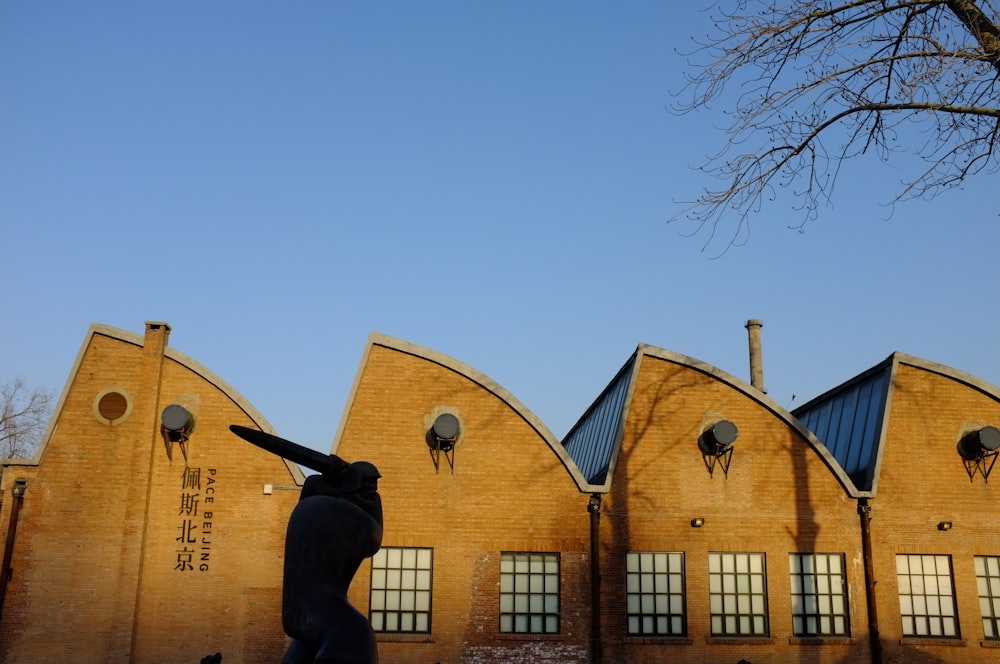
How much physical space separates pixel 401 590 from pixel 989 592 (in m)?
13.3

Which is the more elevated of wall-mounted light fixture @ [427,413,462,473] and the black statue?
wall-mounted light fixture @ [427,413,462,473]

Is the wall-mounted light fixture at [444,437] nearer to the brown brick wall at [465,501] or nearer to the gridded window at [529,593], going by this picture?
the brown brick wall at [465,501]

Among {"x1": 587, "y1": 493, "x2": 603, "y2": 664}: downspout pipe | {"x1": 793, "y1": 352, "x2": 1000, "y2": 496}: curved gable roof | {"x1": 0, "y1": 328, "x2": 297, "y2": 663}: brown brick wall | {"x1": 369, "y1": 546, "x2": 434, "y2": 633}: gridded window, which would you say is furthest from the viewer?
{"x1": 793, "y1": 352, "x2": 1000, "y2": 496}: curved gable roof

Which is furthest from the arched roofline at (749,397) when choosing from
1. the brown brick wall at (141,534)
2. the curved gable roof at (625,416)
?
the brown brick wall at (141,534)

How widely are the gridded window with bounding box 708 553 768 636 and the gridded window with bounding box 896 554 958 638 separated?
10.4ft

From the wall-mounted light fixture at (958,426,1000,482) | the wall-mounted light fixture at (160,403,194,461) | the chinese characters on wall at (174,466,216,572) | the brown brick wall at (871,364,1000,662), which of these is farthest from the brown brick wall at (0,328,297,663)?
the wall-mounted light fixture at (958,426,1000,482)

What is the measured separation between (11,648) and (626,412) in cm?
1439

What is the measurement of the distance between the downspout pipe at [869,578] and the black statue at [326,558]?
1659cm

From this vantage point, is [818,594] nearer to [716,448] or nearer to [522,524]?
[716,448]

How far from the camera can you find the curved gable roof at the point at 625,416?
74.8 feet

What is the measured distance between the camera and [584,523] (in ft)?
73.2

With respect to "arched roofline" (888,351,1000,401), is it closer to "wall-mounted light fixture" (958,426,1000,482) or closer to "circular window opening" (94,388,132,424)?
"wall-mounted light fixture" (958,426,1000,482)

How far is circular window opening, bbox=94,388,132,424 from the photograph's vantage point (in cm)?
2262

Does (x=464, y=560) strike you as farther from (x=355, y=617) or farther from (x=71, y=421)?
(x=355, y=617)
